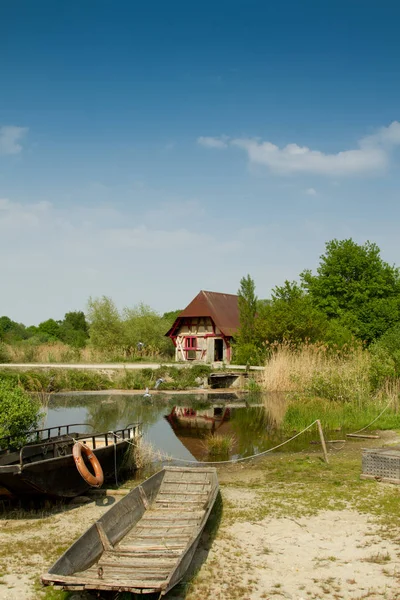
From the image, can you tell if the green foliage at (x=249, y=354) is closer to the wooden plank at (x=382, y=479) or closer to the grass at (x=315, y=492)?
the grass at (x=315, y=492)

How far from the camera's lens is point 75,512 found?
966 centimetres

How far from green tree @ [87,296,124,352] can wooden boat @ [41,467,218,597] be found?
38411 mm

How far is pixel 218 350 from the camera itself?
149ft

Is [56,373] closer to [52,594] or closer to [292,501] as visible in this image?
[292,501]

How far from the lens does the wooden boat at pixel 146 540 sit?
5766 millimetres

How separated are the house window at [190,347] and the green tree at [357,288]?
10.7 m

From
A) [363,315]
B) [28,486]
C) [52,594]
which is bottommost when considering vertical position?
[52,594]

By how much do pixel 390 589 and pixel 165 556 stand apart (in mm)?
2575

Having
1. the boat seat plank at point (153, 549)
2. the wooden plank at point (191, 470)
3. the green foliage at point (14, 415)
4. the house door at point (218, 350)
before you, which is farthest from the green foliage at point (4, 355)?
the boat seat plank at point (153, 549)

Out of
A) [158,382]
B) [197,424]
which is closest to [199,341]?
[158,382]

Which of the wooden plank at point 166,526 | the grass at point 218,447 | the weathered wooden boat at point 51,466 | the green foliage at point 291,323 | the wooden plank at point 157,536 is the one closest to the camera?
the wooden plank at point 157,536

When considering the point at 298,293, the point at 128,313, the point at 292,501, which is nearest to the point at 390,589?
the point at 292,501

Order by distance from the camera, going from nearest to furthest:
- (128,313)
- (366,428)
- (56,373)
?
(366,428) → (56,373) → (128,313)

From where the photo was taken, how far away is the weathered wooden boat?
899 centimetres
